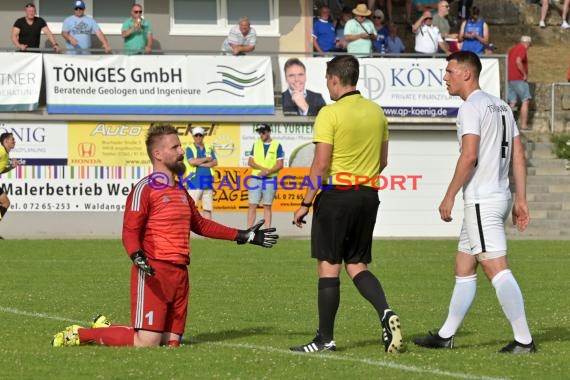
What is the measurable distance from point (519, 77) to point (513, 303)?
21355 millimetres

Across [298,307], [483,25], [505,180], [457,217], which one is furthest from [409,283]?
[483,25]

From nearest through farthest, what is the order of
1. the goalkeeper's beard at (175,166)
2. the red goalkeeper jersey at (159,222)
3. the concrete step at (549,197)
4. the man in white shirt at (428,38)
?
the red goalkeeper jersey at (159,222), the goalkeeper's beard at (175,166), the concrete step at (549,197), the man in white shirt at (428,38)

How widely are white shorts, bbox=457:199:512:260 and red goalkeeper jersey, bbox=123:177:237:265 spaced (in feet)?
6.89

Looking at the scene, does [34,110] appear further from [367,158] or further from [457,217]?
[367,158]

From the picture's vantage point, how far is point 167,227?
373 inches

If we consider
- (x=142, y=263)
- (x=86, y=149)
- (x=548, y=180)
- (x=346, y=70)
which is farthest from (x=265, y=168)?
(x=142, y=263)

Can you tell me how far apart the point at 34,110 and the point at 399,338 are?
18.5 meters

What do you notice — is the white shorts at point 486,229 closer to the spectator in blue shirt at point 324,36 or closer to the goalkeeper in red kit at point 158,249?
the goalkeeper in red kit at point 158,249

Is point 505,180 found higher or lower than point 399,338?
higher

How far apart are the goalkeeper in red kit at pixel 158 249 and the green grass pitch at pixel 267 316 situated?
0.64 ft

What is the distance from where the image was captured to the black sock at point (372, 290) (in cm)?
912

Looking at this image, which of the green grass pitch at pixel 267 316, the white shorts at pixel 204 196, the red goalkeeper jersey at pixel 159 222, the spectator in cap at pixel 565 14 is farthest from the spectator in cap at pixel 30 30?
the red goalkeeper jersey at pixel 159 222

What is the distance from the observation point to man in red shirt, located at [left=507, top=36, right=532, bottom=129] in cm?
2966

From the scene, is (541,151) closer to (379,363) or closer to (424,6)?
(424,6)
